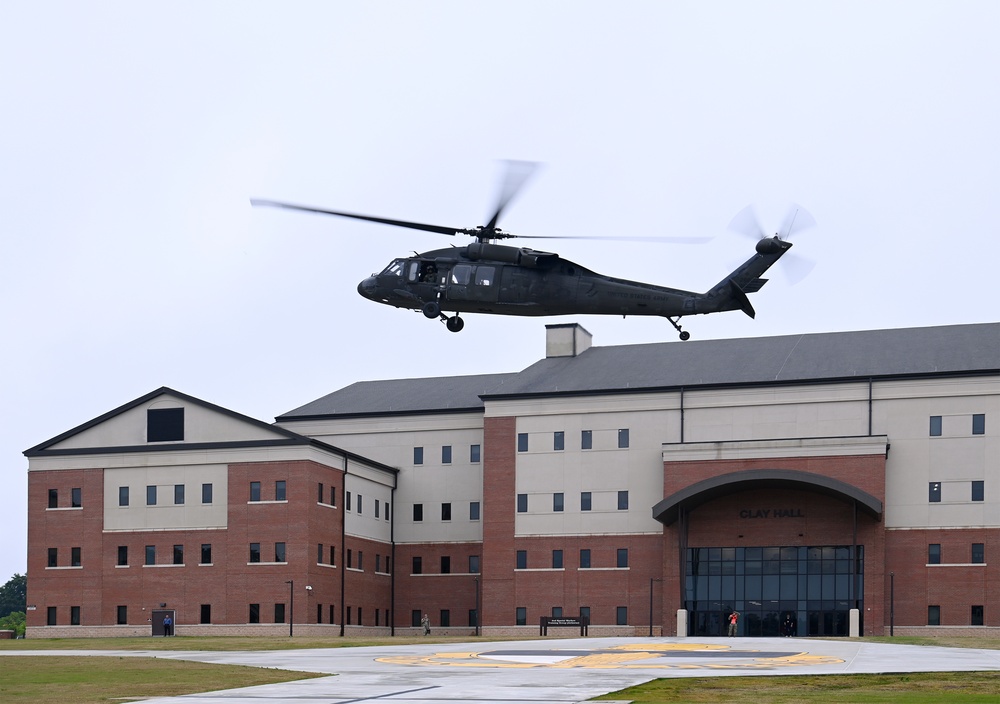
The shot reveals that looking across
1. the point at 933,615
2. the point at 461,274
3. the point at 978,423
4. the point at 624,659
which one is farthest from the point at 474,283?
the point at 978,423

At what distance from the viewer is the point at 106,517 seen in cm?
9256

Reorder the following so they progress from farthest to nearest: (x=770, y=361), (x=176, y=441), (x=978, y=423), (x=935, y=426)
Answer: (x=770, y=361)
(x=176, y=441)
(x=935, y=426)
(x=978, y=423)

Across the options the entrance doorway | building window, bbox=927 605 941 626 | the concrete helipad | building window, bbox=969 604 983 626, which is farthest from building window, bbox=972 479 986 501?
the concrete helipad

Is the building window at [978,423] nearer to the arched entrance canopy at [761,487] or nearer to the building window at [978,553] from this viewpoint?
the building window at [978,553]

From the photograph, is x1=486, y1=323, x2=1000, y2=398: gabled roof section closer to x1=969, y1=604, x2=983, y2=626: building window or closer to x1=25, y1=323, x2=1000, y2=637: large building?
x1=25, y1=323, x2=1000, y2=637: large building

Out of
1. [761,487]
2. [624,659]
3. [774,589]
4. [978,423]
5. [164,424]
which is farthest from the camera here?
[164,424]

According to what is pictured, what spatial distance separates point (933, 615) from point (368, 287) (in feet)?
175

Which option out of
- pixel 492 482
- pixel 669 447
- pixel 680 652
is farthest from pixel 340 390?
pixel 680 652

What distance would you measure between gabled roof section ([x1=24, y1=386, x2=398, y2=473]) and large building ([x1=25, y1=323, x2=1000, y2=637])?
0.15 meters

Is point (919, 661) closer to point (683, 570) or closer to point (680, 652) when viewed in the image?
point (680, 652)

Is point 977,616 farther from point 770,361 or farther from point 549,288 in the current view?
point 549,288

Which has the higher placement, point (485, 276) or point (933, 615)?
point (485, 276)

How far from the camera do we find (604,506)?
9200 cm

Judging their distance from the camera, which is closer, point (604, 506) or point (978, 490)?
point (978, 490)
